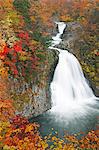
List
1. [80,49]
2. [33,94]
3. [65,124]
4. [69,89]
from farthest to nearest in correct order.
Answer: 1. [80,49]
2. [69,89]
3. [33,94]
4. [65,124]

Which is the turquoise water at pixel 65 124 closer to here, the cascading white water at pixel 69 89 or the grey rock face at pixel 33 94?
the grey rock face at pixel 33 94

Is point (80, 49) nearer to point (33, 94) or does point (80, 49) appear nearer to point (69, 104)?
point (69, 104)

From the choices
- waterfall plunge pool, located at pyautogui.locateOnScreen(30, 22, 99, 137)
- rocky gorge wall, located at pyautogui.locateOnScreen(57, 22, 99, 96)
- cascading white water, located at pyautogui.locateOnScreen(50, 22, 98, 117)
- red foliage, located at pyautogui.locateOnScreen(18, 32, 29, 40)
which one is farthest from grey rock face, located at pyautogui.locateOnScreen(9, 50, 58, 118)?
rocky gorge wall, located at pyautogui.locateOnScreen(57, 22, 99, 96)

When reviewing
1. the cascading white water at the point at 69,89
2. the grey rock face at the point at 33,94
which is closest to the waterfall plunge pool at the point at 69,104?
the cascading white water at the point at 69,89

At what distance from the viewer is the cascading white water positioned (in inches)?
932

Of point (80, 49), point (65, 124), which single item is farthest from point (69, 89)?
point (80, 49)

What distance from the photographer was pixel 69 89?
25.7 m

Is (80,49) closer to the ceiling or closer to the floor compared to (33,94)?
closer to the ceiling

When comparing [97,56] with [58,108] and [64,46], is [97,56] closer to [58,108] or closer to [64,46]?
[64,46]

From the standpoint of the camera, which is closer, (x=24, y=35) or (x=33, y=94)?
(x=33, y=94)

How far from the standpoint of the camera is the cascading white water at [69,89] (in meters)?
23.7

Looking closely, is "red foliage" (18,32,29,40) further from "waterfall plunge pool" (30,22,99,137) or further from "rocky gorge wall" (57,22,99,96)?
"rocky gorge wall" (57,22,99,96)

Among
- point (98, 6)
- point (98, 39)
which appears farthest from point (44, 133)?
point (98, 6)

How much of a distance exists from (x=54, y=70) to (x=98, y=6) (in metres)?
12.1
